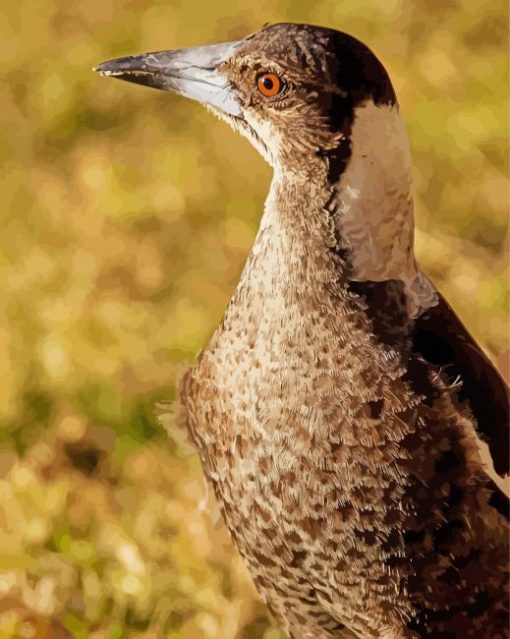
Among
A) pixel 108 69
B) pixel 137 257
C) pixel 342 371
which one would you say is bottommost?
pixel 137 257

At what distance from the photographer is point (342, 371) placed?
108 centimetres

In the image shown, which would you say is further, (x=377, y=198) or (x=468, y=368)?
(x=468, y=368)

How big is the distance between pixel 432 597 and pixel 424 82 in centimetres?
116

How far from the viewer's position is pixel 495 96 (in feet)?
6.82

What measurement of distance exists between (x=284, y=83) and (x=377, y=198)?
12 cm

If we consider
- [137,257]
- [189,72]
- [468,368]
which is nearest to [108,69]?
[189,72]

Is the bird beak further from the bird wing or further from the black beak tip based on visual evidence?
the bird wing

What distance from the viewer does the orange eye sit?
1.05 m

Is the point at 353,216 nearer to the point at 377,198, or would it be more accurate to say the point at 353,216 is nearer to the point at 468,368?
the point at 377,198

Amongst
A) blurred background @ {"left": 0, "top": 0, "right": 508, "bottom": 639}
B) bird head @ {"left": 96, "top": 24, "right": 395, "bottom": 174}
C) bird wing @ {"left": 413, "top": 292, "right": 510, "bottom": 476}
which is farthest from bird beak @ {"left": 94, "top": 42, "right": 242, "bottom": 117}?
blurred background @ {"left": 0, "top": 0, "right": 508, "bottom": 639}

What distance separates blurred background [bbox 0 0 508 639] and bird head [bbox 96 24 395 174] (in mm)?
598

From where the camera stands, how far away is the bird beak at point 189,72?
3.59 ft

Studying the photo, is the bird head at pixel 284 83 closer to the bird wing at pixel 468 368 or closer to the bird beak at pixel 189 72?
the bird beak at pixel 189 72

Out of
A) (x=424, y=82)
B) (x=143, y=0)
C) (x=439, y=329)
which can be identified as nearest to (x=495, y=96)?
(x=424, y=82)
